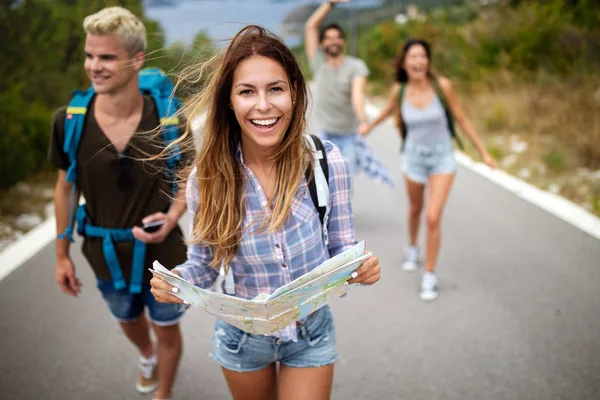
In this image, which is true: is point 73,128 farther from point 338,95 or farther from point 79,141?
point 338,95

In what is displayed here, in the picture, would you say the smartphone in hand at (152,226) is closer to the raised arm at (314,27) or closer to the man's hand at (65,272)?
the man's hand at (65,272)

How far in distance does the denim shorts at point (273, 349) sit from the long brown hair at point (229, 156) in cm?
30

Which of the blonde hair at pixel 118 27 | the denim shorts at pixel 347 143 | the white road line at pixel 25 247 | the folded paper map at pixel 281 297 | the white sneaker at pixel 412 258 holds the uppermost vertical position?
the blonde hair at pixel 118 27

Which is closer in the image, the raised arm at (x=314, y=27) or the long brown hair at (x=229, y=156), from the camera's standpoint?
the long brown hair at (x=229, y=156)

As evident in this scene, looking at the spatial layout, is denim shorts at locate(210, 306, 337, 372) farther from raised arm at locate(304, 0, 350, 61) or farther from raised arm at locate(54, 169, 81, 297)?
raised arm at locate(304, 0, 350, 61)

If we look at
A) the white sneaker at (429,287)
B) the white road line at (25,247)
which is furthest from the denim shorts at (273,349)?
the white road line at (25,247)

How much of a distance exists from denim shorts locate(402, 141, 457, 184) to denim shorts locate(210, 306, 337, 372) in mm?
2885

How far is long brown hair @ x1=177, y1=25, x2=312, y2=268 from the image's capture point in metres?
2.12

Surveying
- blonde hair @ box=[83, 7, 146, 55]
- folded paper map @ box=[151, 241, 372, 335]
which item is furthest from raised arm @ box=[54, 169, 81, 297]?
folded paper map @ box=[151, 241, 372, 335]

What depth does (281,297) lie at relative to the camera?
1.90m

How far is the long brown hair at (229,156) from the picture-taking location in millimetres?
2115

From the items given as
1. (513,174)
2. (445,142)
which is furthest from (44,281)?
(513,174)

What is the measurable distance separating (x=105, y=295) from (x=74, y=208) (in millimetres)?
472

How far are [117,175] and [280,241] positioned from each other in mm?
1065
